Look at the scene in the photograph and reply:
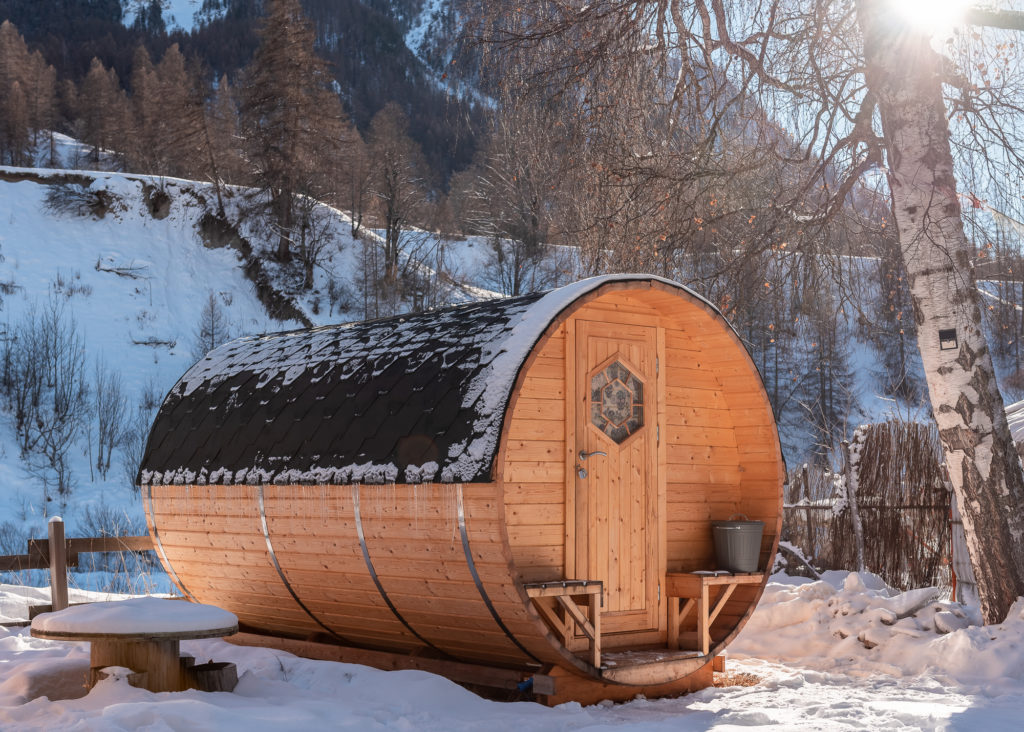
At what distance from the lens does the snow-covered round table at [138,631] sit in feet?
20.4

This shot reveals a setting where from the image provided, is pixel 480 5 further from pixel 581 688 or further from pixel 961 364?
pixel 581 688

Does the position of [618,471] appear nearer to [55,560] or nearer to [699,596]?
[699,596]

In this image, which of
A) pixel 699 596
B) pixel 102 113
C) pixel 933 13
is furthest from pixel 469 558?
pixel 102 113

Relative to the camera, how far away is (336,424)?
763cm

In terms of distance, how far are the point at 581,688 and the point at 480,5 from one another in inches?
218

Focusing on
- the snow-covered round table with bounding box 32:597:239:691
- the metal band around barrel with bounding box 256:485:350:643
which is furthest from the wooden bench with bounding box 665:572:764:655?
the snow-covered round table with bounding box 32:597:239:691

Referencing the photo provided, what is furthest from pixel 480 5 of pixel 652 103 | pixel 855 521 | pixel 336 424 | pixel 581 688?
pixel 855 521

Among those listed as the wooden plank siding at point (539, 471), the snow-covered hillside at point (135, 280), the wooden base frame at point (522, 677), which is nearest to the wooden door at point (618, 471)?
the wooden plank siding at point (539, 471)

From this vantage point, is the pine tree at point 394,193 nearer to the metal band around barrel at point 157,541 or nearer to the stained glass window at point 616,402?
the metal band around barrel at point 157,541

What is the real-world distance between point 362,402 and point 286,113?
107ft

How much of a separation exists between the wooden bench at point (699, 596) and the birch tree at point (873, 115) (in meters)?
1.96

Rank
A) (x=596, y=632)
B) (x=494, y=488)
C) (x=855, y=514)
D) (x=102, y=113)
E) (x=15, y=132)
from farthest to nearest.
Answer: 1. (x=102, y=113)
2. (x=15, y=132)
3. (x=855, y=514)
4. (x=596, y=632)
5. (x=494, y=488)

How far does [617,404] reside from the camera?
7973mm

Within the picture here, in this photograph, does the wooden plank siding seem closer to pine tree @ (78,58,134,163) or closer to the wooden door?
the wooden door
